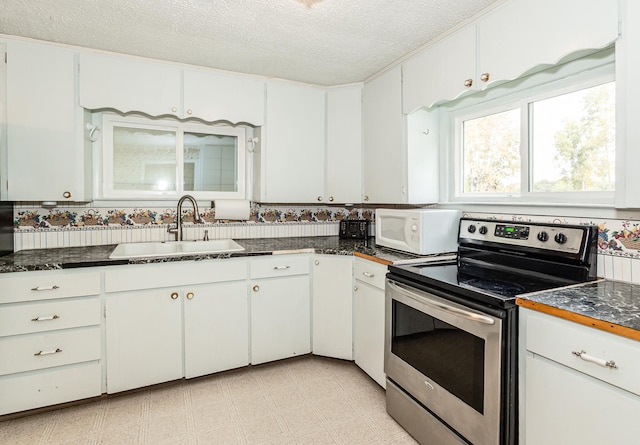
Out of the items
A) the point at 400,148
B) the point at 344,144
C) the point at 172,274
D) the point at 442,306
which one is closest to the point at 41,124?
the point at 172,274

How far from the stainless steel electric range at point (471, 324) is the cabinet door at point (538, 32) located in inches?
30.3

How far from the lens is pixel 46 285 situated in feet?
6.31

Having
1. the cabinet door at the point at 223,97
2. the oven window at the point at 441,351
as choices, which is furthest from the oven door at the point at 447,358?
the cabinet door at the point at 223,97

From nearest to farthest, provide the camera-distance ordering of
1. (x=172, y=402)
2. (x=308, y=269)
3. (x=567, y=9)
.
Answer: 1. (x=567, y=9)
2. (x=172, y=402)
3. (x=308, y=269)

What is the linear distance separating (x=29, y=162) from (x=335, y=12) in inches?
79.8

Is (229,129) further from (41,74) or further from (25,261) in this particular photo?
(25,261)

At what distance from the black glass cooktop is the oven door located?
0.07m

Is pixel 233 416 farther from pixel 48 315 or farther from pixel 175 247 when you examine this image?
pixel 175 247

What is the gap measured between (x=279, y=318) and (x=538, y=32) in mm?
2191

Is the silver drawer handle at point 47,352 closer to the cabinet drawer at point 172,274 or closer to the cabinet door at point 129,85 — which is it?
the cabinet drawer at point 172,274

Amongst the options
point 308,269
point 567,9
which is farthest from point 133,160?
point 567,9

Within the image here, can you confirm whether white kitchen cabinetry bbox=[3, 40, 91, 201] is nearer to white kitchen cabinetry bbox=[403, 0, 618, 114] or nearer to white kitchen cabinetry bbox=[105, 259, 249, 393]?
white kitchen cabinetry bbox=[105, 259, 249, 393]

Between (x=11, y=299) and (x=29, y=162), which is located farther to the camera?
(x=29, y=162)

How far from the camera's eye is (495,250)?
6.27 ft
